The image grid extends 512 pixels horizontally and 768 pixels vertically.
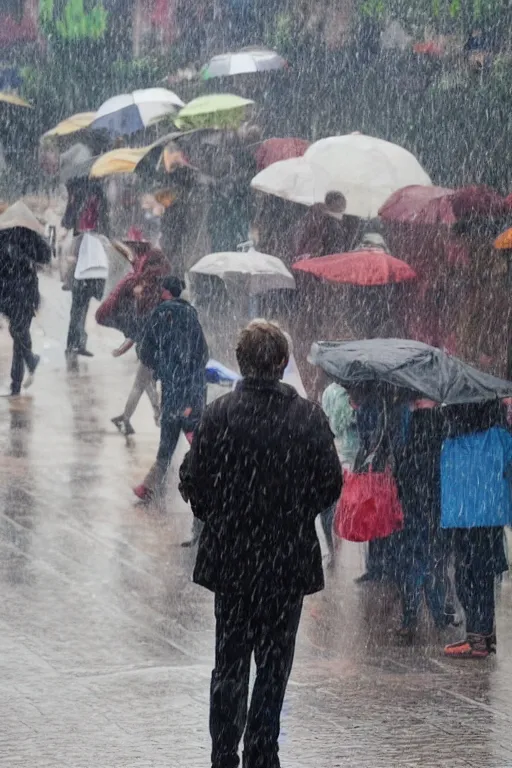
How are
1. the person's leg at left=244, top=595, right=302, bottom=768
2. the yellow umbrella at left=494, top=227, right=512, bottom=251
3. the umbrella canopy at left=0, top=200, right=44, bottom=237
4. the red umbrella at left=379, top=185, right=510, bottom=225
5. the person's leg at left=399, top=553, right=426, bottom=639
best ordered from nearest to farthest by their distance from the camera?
the person's leg at left=244, top=595, right=302, bottom=768 → the person's leg at left=399, top=553, right=426, bottom=639 → the yellow umbrella at left=494, top=227, right=512, bottom=251 → the red umbrella at left=379, top=185, right=510, bottom=225 → the umbrella canopy at left=0, top=200, right=44, bottom=237

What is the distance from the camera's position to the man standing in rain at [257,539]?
5.65 meters

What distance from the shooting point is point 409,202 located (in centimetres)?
1410

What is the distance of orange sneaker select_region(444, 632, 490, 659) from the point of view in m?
7.99

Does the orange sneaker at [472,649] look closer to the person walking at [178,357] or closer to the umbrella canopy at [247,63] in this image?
the person walking at [178,357]

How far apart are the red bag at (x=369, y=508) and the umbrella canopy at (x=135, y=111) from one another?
14.9m

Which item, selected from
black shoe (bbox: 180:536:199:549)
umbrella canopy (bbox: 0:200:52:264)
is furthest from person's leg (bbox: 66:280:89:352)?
black shoe (bbox: 180:536:199:549)

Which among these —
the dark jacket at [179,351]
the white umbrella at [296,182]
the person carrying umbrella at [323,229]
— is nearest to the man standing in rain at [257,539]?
the dark jacket at [179,351]

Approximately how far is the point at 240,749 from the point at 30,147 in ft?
84.1

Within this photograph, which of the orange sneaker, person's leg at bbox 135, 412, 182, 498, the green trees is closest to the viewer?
the orange sneaker

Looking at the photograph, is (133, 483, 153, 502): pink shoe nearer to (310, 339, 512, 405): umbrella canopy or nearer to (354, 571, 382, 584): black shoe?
(354, 571, 382, 584): black shoe

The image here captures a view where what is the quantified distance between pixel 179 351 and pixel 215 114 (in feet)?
30.8

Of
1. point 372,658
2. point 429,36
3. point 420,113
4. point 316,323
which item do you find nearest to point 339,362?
point 372,658

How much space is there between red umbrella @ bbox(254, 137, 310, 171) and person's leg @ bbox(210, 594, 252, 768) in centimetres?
1188

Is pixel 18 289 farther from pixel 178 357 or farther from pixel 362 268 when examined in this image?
pixel 178 357
